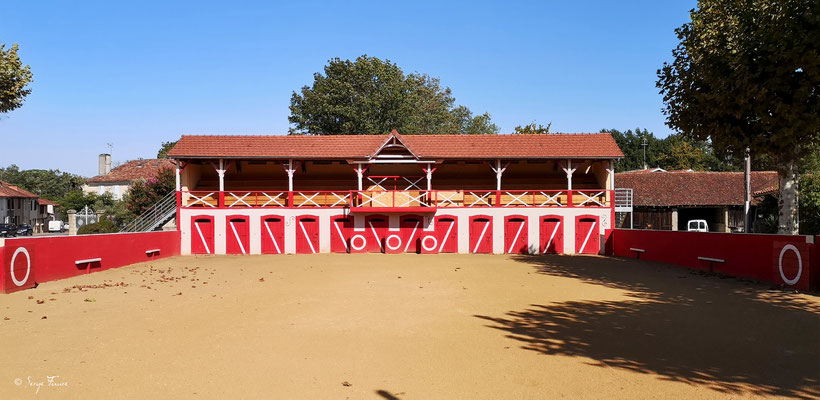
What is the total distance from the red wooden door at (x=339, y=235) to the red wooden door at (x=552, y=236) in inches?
382

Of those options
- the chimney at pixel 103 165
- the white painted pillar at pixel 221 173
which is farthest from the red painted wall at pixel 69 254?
the chimney at pixel 103 165

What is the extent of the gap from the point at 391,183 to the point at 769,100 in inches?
779

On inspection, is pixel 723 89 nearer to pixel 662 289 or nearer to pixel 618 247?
pixel 662 289

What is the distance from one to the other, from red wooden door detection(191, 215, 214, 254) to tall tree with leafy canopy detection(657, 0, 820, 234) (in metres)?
21.2

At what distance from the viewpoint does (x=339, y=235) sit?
91.4 feet

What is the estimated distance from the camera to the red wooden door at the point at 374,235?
27.8 metres

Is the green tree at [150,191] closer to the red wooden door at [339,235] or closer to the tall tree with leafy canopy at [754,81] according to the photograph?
the red wooden door at [339,235]

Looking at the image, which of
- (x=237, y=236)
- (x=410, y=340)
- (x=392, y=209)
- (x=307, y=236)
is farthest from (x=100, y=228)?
(x=410, y=340)

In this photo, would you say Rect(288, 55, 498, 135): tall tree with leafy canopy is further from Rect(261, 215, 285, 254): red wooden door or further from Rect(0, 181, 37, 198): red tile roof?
Rect(0, 181, 37, 198): red tile roof

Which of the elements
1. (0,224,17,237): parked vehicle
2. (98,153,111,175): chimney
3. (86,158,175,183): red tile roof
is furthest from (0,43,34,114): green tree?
(98,153,111,175): chimney

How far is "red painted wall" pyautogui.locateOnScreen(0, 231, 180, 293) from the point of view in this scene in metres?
13.9

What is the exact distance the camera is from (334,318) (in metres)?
10.2

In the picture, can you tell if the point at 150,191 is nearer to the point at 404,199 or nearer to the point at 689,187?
the point at 404,199

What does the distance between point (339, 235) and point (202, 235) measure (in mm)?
6836
